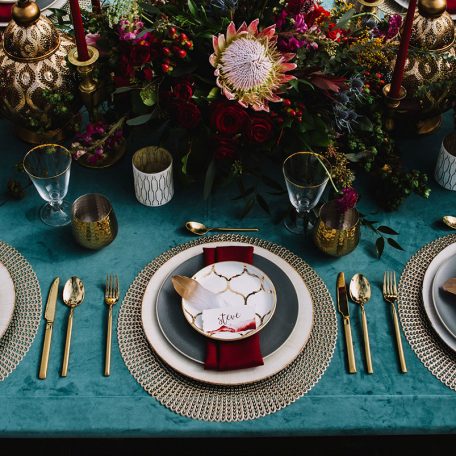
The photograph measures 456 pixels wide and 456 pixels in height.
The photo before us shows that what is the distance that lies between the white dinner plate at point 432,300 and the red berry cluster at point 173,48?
23.3 inches

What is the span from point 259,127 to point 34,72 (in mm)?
465

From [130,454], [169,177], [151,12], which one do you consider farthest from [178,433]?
[151,12]

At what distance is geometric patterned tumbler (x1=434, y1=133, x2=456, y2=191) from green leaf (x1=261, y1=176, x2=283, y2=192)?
328 mm

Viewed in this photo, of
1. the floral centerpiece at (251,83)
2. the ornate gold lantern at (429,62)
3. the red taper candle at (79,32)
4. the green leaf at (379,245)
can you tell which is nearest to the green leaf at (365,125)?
the floral centerpiece at (251,83)

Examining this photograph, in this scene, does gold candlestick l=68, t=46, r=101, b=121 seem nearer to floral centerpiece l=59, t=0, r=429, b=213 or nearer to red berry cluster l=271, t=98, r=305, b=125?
floral centerpiece l=59, t=0, r=429, b=213

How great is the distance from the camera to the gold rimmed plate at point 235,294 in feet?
3.44

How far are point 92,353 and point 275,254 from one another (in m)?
0.37

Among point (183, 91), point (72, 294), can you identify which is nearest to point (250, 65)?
point (183, 91)

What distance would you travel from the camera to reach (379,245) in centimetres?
121

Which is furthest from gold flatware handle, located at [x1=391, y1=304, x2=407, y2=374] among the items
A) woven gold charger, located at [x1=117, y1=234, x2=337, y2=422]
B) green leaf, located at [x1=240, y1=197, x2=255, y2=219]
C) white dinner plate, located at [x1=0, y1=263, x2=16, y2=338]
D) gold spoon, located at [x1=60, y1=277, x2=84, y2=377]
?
white dinner plate, located at [x1=0, y1=263, x2=16, y2=338]

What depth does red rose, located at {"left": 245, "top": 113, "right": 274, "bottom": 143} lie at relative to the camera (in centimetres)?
115

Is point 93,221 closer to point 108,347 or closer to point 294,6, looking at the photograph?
point 108,347

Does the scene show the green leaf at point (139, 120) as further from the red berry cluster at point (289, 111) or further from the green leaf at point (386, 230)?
the green leaf at point (386, 230)

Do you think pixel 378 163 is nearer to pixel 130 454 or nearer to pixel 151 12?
pixel 151 12
